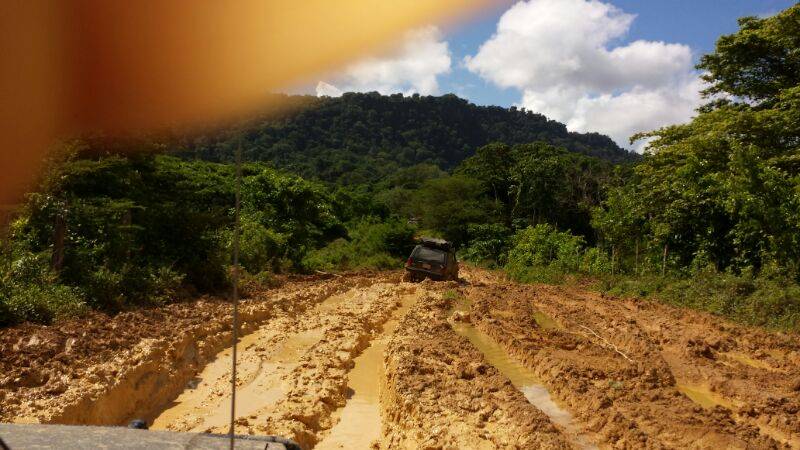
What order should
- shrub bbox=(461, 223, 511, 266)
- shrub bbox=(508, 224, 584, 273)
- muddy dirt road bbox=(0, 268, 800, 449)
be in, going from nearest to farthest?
1. muddy dirt road bbox=(0, 268, 800, 449)
2. shrub bbox=(508, 224, 584, 273)
3. shrub bbox=(461, 223, 511, 266)

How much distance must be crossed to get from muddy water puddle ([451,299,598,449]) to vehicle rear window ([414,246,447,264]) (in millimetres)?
4303

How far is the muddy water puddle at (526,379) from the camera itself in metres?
5.87

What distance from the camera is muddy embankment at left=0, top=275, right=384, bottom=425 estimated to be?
5.03 m

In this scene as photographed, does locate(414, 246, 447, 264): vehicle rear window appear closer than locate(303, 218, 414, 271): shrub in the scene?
Yes

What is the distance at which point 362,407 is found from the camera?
6.75 m

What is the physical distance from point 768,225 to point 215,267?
1223 cm

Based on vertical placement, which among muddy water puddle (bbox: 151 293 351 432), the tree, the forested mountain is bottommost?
muddy water puddle (bbox: 151 293 351 432)

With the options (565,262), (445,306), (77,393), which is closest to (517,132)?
(565,262)

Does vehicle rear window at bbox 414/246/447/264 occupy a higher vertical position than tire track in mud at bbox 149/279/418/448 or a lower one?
higher

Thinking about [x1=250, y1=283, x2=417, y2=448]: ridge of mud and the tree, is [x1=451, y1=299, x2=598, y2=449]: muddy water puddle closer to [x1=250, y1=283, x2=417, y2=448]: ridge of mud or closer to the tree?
[x1=250, y1=283, x2=417, y2=448]: ridge of mud

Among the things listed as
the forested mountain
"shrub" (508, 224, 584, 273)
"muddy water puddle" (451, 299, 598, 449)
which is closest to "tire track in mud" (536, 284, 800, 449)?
"muddy water puddle" (451, 299, 598, 449)

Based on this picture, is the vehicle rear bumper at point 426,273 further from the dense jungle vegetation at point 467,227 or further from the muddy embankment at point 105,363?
the muddy embankment at point 105,363

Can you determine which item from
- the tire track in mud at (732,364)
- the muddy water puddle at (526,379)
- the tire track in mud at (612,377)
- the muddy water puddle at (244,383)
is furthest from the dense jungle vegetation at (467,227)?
the muddy water puddle at (526,379)

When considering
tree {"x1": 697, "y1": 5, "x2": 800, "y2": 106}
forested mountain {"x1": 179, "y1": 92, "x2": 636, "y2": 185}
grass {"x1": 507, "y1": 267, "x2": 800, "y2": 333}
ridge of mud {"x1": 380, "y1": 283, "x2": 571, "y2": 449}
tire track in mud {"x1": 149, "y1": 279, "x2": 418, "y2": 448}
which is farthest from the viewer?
forested mountain {"x1": 179, "y1": 92, "x2": 636, "y2": 185}
